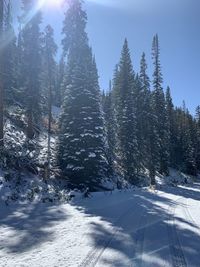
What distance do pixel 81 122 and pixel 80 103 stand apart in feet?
5.66

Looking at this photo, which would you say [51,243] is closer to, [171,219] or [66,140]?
[171,219]

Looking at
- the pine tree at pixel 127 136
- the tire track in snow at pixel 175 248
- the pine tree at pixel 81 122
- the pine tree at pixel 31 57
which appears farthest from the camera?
the pine tree at pixel 127 136

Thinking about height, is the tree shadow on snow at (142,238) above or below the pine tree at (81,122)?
below

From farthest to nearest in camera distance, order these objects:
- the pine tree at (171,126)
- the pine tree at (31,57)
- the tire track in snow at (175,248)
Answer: the pine tree at (171,126) → the pine tree at (31,57) → the tire track in snow at (175,248)

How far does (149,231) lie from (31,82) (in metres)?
25.8

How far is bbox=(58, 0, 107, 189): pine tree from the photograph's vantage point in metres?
27.6

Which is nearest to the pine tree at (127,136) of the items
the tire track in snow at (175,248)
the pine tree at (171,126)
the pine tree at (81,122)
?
the pine tree at (81,122)

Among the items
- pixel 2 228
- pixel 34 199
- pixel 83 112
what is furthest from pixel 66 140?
pixel 2 228

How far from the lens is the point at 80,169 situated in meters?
27.3

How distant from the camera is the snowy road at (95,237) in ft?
25.0

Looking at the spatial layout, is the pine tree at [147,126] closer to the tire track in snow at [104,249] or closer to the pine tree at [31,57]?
the pine tree at [31,57]

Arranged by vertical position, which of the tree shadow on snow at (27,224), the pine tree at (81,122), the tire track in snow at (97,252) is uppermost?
the pine tree at (81,122)

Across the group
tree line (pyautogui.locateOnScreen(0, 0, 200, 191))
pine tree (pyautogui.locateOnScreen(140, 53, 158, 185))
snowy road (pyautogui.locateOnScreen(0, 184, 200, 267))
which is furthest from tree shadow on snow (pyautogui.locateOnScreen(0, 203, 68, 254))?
pine tree (pyautogui.locateOnScreen(140, 53, 158, 185))

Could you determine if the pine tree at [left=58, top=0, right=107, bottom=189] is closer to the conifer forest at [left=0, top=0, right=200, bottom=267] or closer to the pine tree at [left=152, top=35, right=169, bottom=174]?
the conifer forest at [left=0, top=0, right=200, bottom=267]
